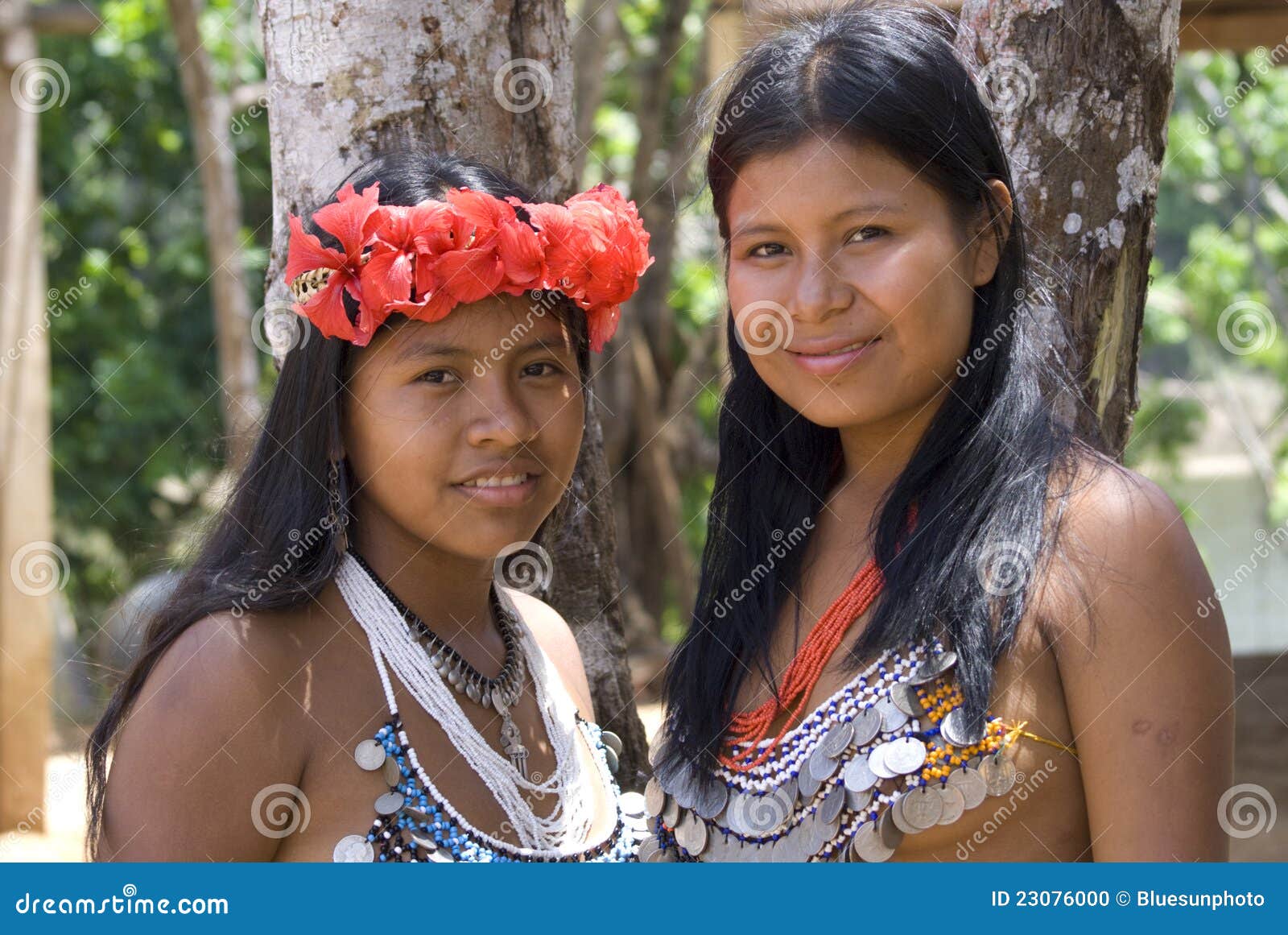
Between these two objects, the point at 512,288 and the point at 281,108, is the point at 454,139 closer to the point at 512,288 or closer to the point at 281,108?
the point at 281,108

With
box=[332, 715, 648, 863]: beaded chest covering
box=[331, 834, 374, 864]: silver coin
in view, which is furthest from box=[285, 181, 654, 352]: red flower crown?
box=[331, 834, 374, 864]: silver coin

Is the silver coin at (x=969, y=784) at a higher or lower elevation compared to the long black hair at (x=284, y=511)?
lower

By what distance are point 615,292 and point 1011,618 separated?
842mm

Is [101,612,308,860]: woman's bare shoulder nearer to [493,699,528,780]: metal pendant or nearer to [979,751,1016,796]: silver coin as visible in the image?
[493,699,528,780]: metal pendant

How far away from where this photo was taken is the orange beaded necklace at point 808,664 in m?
2.00

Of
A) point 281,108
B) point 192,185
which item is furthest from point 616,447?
point 281,108

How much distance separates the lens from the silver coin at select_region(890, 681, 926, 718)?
1.86 m

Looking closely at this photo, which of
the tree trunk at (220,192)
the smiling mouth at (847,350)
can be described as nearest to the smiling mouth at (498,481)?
the smiling mouth at (847,350)

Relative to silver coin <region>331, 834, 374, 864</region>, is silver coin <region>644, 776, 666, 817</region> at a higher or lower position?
lower

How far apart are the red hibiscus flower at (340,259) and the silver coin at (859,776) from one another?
907mm

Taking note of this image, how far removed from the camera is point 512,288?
6.99 ft

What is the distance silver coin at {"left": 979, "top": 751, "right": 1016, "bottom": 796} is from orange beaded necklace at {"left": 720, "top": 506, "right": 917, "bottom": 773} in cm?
28

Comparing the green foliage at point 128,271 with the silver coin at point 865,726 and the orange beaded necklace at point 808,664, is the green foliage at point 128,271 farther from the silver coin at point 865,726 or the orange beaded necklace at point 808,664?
the silver coin at point 865,726

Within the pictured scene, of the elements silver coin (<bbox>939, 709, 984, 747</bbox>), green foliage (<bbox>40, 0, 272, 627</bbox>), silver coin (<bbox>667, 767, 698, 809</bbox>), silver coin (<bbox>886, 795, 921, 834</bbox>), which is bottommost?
green foliage (<bbox>40, 0, 272, 627</bbox>)
